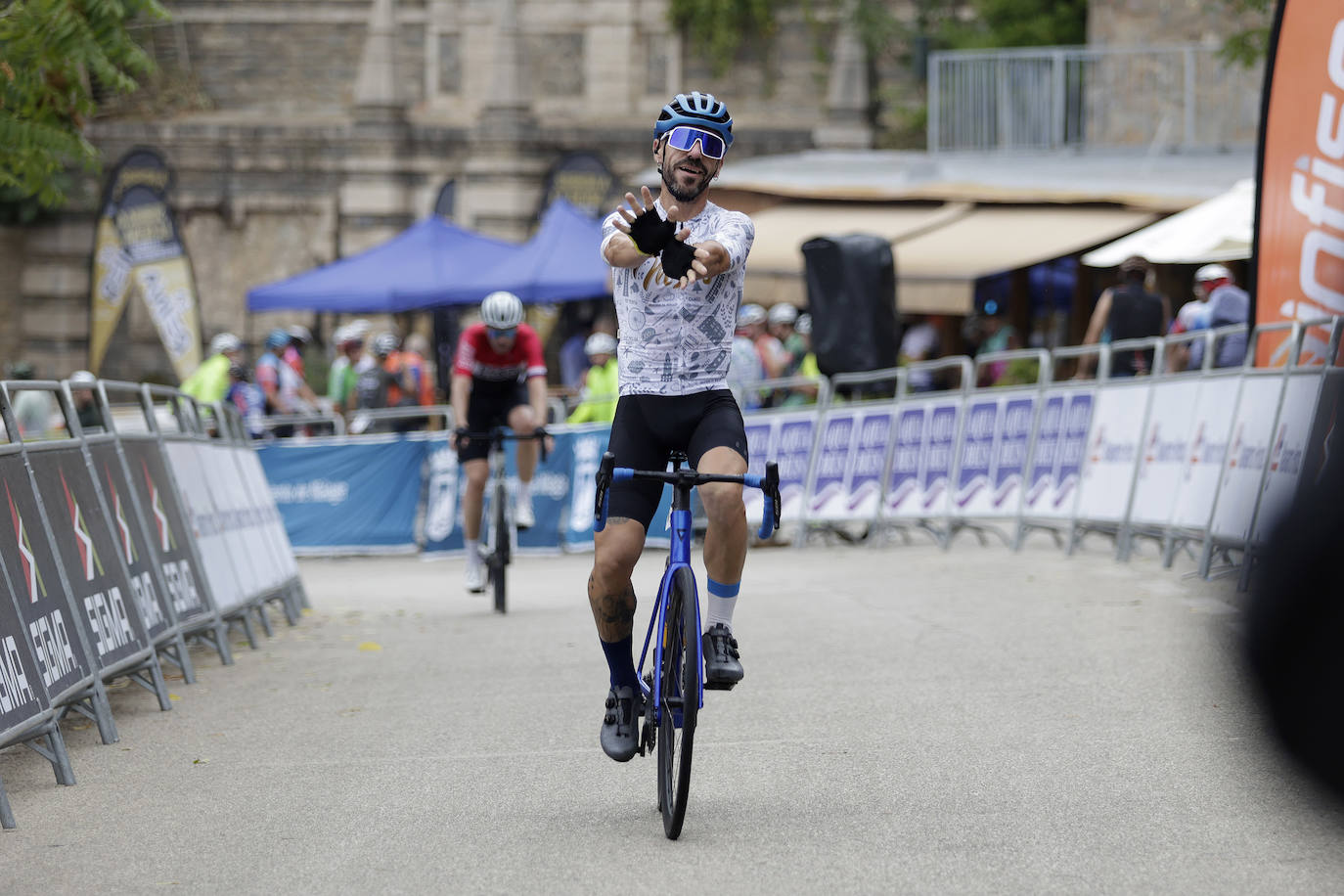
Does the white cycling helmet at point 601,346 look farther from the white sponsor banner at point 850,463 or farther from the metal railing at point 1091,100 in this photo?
the metal railing at point 1091,100

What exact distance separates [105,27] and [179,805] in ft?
18.5

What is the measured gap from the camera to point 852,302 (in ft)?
62.5

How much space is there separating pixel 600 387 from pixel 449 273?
497 centimetres

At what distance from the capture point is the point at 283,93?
35812 millimetres

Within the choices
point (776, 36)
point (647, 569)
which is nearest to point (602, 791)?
point (647, 569)

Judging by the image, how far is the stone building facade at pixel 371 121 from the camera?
33.5m

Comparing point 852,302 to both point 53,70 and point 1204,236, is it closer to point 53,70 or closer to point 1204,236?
point 1204,236

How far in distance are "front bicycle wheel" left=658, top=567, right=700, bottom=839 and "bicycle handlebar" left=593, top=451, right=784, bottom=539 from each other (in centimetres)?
29

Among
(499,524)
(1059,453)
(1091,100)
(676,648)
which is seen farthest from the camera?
(1091,100)

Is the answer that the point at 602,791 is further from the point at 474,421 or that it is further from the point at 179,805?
the point at 474,421

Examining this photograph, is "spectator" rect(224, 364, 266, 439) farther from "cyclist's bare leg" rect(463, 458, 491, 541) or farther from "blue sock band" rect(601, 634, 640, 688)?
"blue sock band" rect(601, 634, 640, 688)

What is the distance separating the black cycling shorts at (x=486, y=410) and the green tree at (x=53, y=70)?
10.0 ft

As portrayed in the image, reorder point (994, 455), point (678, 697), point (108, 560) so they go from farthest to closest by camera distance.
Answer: point (994, 455) → point (108, 560) → point (678, 697)

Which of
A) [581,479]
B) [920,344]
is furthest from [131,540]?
[920,344]
